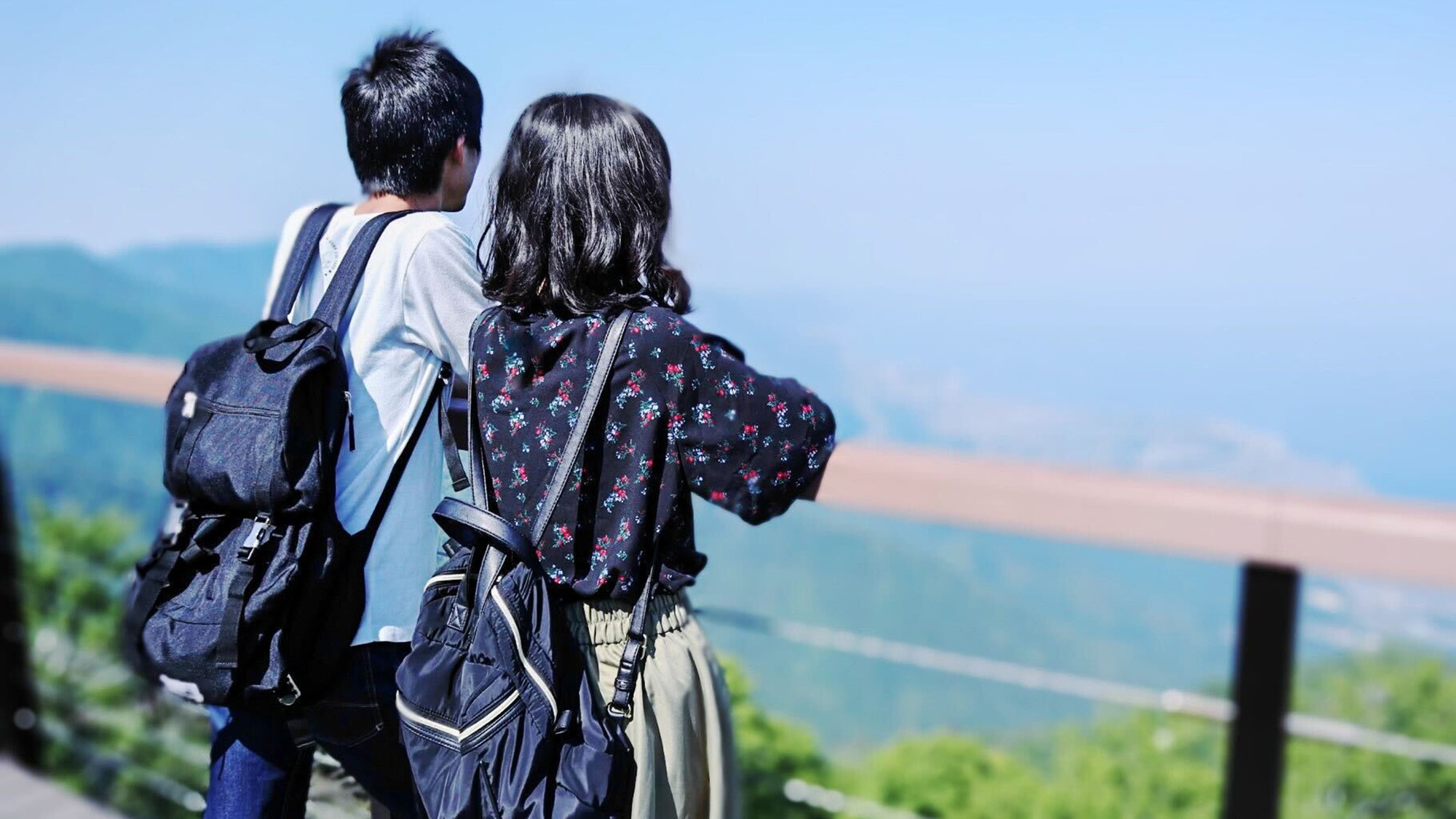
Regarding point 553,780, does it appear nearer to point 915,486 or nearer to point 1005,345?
point 915,486

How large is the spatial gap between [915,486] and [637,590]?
1.20 ft

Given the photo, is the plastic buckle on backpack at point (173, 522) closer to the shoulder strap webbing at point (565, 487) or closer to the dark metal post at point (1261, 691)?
the shoulder strap webbing at point (565, 487)

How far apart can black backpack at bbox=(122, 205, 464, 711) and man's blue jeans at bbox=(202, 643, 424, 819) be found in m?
0.04

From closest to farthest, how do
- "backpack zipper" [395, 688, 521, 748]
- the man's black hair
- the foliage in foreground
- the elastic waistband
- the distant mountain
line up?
"backpack zipper" [395, 688, 521, 748] < the elastic waistband < the man's black hair < the foliage in foreground < the distant mountain

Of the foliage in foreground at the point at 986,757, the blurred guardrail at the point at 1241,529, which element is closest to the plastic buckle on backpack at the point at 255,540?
the blurred guardrail at the point at 1241,529

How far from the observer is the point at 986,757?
Result: 2.99 meters

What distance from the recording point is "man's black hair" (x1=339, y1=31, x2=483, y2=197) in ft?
4.27

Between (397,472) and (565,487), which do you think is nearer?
(565,487)

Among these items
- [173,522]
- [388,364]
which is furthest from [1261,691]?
[173,522]

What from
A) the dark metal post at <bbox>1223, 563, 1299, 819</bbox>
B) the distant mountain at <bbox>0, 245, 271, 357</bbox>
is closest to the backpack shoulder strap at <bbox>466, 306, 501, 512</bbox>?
the dark metal post at <bbox>1223, 563, 1299, 819</bbox>

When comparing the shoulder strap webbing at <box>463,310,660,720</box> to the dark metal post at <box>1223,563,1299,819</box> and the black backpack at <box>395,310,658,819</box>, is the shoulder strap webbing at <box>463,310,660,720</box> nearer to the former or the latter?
the black backpack at <box>395,310,658,819</box>

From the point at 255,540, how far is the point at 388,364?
0.22 meters

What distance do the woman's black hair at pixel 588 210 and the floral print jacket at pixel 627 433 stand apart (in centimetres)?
4

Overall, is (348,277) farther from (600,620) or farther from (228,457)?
(600,620)
